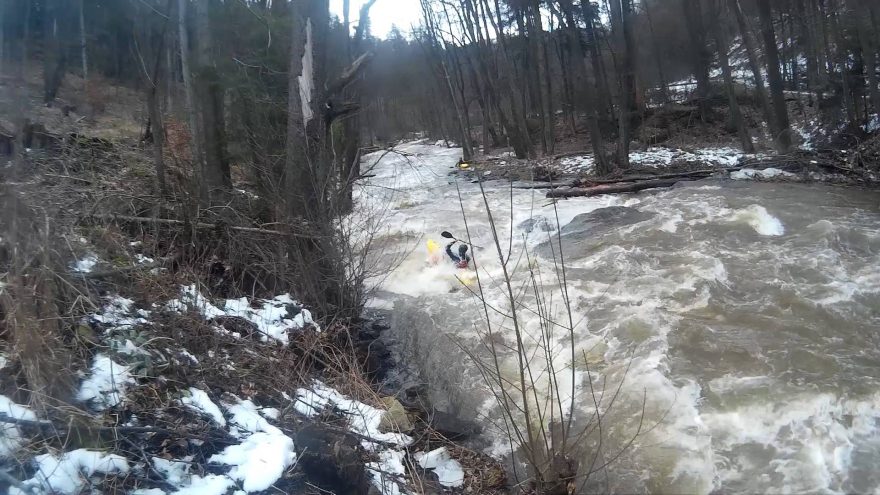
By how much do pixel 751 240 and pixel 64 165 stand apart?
8.57 metres

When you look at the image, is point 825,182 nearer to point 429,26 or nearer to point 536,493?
point 536,493

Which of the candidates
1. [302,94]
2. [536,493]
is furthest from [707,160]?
[536,493]

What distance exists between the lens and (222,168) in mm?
8844

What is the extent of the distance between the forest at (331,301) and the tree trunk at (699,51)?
7639 millimetres

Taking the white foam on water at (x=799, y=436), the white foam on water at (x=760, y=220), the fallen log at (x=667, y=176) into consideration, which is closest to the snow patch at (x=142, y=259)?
the white foam on water at (x=799, y=436)

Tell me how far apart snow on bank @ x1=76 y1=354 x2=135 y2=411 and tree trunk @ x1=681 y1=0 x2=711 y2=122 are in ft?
72.6

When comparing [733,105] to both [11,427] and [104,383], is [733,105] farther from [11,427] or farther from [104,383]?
[11,427]

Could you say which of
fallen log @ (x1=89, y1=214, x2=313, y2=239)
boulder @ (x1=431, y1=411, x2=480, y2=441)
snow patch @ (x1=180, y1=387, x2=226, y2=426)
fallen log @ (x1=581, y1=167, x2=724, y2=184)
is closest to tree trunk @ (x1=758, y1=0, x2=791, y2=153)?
fallen log @ (x1=581, y1=167, x2=724, y2=184)

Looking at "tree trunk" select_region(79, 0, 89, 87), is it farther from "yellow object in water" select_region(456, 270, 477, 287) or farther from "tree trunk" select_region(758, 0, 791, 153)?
"tree trunk" select_region(758, 0, 791, 153)

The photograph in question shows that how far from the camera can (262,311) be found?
20.4 feet

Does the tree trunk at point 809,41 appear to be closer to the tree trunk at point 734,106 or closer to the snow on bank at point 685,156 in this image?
the tree trunk at point 734,106

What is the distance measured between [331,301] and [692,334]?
3.92m

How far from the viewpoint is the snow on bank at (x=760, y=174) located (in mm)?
13025

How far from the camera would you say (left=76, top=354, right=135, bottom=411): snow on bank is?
364 cm
